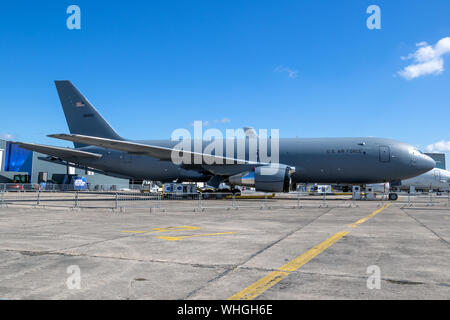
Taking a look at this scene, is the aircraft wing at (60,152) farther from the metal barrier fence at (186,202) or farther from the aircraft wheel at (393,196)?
the aircraft wheel at (393,196)

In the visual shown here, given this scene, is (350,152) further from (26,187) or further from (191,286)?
(26,187)

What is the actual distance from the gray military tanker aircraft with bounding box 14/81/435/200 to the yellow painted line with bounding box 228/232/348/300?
15.5 metres

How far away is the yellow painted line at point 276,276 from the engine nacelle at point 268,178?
1485cm

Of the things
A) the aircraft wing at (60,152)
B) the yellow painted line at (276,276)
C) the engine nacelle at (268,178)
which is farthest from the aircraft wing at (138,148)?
the yellow painted line at (276,276)

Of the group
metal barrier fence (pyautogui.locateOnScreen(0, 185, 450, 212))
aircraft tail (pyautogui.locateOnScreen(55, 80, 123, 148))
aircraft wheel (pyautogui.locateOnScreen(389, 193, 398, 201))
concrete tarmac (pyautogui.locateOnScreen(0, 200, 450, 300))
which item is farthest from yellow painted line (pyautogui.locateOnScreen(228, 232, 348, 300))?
aircraft tail (pyautogui.locateOnScreen(55, 80, 123, 148))

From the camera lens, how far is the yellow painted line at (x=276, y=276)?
11.2ft

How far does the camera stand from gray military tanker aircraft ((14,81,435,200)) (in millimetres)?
21766

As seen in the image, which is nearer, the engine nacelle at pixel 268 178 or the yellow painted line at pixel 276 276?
the yellow painted line at pixel 276 276

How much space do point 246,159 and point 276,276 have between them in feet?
65.9

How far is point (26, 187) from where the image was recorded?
136 ft

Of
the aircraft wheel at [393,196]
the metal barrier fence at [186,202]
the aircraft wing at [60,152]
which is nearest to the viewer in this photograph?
the metal barrier fence at [186,202]

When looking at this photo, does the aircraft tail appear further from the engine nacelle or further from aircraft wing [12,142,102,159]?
the engine nacelle

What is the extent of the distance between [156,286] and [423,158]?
23698 mm
